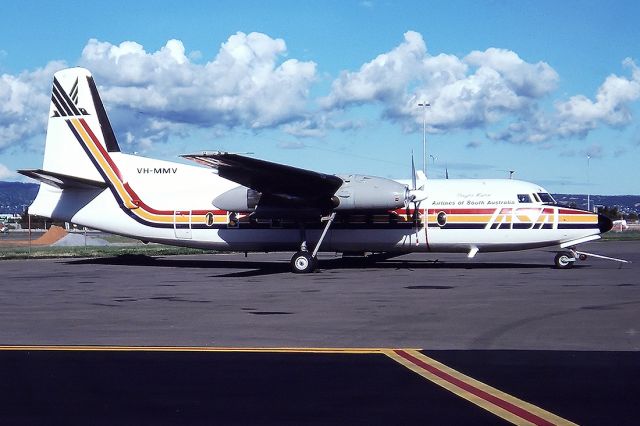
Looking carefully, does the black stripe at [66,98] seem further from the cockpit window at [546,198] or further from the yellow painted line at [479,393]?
the yellow painted line at [479,393]

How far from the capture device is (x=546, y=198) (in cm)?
2711

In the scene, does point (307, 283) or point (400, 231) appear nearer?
point (307, 283)

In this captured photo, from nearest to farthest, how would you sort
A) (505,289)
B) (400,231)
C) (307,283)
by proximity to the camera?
(505,289)
(307,283)
(400,231)

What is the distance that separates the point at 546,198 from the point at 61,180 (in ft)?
58.4

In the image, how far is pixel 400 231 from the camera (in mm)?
27453

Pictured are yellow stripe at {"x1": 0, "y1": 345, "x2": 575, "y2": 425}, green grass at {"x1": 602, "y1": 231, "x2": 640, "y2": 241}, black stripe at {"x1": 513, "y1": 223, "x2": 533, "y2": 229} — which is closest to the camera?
yellow stripe at {"x1": 0, "y1": 345, "x2": 575, "y2": 425}

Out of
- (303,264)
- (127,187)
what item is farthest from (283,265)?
(127,187)

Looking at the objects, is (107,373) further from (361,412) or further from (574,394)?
(574,394)

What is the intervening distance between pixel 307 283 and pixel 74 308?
310 inches

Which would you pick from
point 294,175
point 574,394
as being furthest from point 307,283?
point 574,394

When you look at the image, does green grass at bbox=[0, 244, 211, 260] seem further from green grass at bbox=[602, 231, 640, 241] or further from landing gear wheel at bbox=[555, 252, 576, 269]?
green grass at bbox=[602, 231, 640, 241]

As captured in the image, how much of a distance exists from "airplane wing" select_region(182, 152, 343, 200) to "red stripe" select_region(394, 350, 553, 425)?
49.1ft

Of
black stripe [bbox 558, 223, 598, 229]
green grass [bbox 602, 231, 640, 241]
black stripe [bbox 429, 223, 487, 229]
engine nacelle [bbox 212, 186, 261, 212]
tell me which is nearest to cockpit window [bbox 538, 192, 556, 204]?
black stripe [bbox 558, 223, 598, 229]

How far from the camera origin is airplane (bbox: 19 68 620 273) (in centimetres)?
2658
